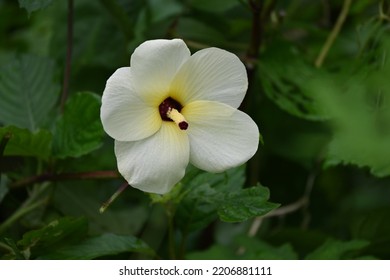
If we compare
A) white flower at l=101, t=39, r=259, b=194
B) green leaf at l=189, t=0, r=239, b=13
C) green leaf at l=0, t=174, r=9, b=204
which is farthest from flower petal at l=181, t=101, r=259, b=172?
green leaf at l=189, t=0, r=239, b=13

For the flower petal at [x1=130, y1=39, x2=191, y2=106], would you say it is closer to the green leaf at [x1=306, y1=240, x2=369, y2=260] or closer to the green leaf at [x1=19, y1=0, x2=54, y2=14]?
the green leaf at [x1=19, y1=0, x2=54, y2=14]

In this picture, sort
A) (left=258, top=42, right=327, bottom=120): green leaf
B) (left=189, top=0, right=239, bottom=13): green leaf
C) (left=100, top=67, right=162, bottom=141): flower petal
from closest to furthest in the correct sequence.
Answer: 1. (left=100, top=67, right=162, bottom=141): flower petal
2. (left=258, top=42, right=327, bottom=120): green leaf
3. (left=189, top=0, right=239, bottom=13): green leaf

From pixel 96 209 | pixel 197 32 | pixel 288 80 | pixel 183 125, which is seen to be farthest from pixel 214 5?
pixel 183 125

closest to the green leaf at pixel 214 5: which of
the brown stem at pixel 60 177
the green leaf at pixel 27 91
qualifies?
the green leaf at pixel 27 91

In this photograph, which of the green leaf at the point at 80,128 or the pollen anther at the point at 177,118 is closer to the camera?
the pollen anther at the point at 177,118

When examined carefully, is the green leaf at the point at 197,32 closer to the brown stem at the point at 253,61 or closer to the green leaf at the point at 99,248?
the brown stem at the point at 253,61

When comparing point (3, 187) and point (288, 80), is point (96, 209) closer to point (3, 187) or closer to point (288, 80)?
point (3, 187)
